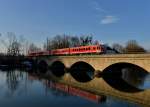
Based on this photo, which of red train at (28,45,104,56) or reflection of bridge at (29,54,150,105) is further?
red train at (28,45,104,56)

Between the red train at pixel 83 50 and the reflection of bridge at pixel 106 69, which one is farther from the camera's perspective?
the red train at pixel 83 50

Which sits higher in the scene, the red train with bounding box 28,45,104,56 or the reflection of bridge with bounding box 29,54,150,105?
the red train with bounding box 28,45,104,56

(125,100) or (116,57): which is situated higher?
(116,57)

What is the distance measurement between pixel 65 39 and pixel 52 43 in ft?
20.8

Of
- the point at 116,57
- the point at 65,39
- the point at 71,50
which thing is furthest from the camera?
the point at 65,39

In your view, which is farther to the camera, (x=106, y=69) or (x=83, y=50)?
(x=83, y=50)

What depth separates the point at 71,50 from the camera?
70.2 metres

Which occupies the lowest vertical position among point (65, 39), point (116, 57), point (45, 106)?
point (45, 106)

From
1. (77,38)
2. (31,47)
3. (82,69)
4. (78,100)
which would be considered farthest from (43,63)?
(78,100)

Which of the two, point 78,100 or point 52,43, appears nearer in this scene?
point 78,100

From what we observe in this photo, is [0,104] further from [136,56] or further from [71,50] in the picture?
[71,50]

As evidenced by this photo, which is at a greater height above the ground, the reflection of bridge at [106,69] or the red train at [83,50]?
the red train at [83,50]

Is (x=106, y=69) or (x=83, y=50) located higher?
(x=83, y=50)

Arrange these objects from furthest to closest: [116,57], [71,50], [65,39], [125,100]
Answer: [65,39], [71,50], [116,57], [125,100]
